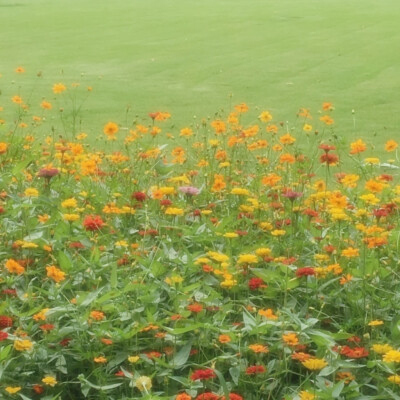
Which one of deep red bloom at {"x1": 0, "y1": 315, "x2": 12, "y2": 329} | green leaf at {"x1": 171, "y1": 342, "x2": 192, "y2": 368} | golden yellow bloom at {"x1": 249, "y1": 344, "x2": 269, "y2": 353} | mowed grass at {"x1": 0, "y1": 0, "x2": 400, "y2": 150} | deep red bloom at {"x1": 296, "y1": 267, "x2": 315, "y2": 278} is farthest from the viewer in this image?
mowed grass at {"x1": 0, "y1": 0, "x2": 400, "y2": 150}

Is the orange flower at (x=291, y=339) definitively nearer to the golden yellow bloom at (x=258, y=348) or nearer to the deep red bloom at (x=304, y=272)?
the golden yellow bloom at (x=258, y=348)

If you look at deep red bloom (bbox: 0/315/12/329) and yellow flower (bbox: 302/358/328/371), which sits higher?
deep red bloom (bbox: 0/315/12/329)

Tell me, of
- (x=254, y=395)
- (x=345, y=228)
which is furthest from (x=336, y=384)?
(x=345, y=228)

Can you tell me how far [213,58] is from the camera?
989 cm

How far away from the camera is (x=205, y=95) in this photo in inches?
310

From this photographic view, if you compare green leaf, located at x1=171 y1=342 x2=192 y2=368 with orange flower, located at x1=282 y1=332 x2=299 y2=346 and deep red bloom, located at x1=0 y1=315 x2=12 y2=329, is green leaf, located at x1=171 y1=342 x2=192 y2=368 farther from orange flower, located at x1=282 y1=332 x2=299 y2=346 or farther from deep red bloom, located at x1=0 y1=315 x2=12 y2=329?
deep red bloom, located at x1=0 y1=315 x2=12 y2=329

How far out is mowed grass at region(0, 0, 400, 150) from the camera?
743 cm

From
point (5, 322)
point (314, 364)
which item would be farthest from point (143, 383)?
point (5, 322)

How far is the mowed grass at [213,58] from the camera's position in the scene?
743 centimetres

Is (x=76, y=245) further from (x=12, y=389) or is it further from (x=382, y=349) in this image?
(x=382, y=349)

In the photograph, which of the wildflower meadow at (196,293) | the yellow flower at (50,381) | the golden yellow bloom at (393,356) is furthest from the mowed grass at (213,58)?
the yellow flower at (50,381)

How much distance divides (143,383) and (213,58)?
7.82 meters

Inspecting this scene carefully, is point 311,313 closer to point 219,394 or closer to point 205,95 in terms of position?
point 219,394

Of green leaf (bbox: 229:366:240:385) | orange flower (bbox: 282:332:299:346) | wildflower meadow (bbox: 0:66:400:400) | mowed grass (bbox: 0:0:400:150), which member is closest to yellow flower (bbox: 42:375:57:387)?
wildflower meadow (bbox: 0:66:400:400)
